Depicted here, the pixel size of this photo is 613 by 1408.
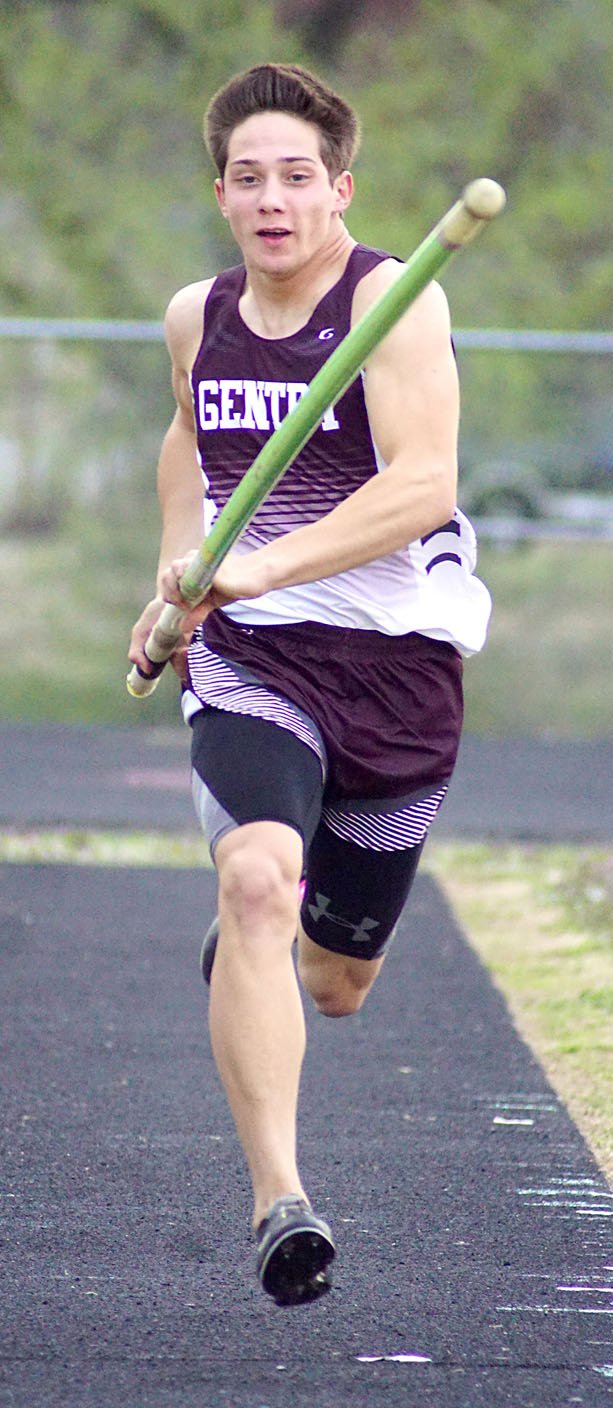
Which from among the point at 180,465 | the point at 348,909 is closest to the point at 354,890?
the point at 348,909

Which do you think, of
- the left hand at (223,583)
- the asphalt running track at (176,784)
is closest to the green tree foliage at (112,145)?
the asphalt running track at (176,784)

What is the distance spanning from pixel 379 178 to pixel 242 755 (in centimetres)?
1657

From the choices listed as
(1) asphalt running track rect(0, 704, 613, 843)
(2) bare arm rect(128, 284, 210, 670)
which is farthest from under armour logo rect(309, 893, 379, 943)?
(1) asphalt running track rect(0, 704, 613, 843)

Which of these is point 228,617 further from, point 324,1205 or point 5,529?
point 5,529

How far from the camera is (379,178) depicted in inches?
760

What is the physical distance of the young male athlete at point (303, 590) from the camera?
3314 mm

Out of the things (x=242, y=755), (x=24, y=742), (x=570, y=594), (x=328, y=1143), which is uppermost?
(x=242, y=755)

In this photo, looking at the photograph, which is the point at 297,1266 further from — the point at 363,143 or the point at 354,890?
the point at 363,143

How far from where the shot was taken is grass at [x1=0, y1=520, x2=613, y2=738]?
40.7 feet

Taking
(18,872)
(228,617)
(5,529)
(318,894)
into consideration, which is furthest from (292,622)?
(5,529)

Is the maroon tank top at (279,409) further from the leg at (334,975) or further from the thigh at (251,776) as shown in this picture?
the leg at (334,975)

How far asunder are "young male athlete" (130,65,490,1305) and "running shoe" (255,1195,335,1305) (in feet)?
0.67

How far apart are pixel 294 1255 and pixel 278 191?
1.86m

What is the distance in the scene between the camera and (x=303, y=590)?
3.83 m
